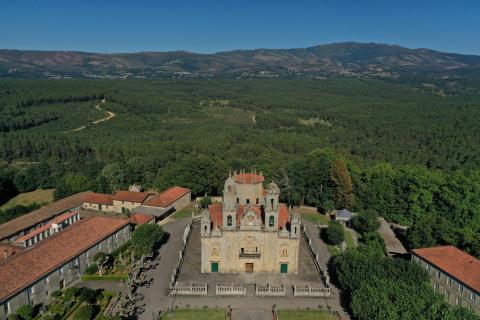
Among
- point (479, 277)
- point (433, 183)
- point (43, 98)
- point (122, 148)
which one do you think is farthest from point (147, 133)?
point (479, 277)

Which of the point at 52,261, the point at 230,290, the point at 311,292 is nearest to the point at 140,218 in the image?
the point at 52,261

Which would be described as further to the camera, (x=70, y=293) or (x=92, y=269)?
(x=92, y=269)

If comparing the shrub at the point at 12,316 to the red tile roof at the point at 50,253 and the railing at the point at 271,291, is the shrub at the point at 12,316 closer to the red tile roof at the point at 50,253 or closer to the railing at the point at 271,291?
the red tile roof at the point at 50,253

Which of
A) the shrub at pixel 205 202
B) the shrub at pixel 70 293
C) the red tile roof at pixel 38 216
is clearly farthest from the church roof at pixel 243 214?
the red tile roof at pixel 38 216

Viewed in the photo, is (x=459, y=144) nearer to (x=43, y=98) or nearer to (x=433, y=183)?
(x=433, y=183)

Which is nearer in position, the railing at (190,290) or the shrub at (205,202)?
the railing at (190,290)

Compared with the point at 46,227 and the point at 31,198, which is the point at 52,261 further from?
the point at 31,198
